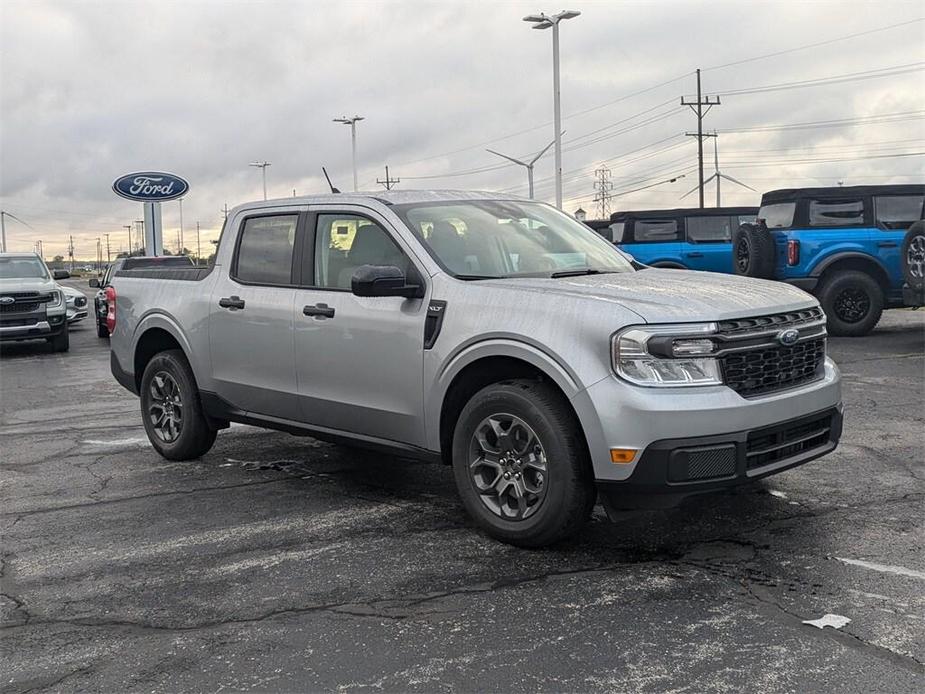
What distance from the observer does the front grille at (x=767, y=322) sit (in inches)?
170

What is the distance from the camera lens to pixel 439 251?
17.1 ft

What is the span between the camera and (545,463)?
4.48 meters

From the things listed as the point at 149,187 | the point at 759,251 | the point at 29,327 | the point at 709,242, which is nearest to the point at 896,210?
the point at 759,251

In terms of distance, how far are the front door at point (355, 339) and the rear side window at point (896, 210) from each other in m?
11.0

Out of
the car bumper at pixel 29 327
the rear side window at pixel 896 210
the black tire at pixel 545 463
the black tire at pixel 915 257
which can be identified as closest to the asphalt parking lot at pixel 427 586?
the black tire at pixel 545 463

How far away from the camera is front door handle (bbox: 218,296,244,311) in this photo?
6.16 meters

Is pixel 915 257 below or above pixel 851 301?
above

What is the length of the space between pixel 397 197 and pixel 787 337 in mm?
2427

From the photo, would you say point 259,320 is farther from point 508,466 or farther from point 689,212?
point 689,212

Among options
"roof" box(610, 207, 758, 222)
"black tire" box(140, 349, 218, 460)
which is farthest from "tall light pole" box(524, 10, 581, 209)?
"black tire" box(140, 349, 218, 460)

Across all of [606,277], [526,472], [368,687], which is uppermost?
[606,277]

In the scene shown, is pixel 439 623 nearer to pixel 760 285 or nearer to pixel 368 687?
pixel 368 687

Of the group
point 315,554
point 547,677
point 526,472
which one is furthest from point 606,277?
point 547,677

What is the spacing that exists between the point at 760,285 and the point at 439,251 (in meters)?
1.75
